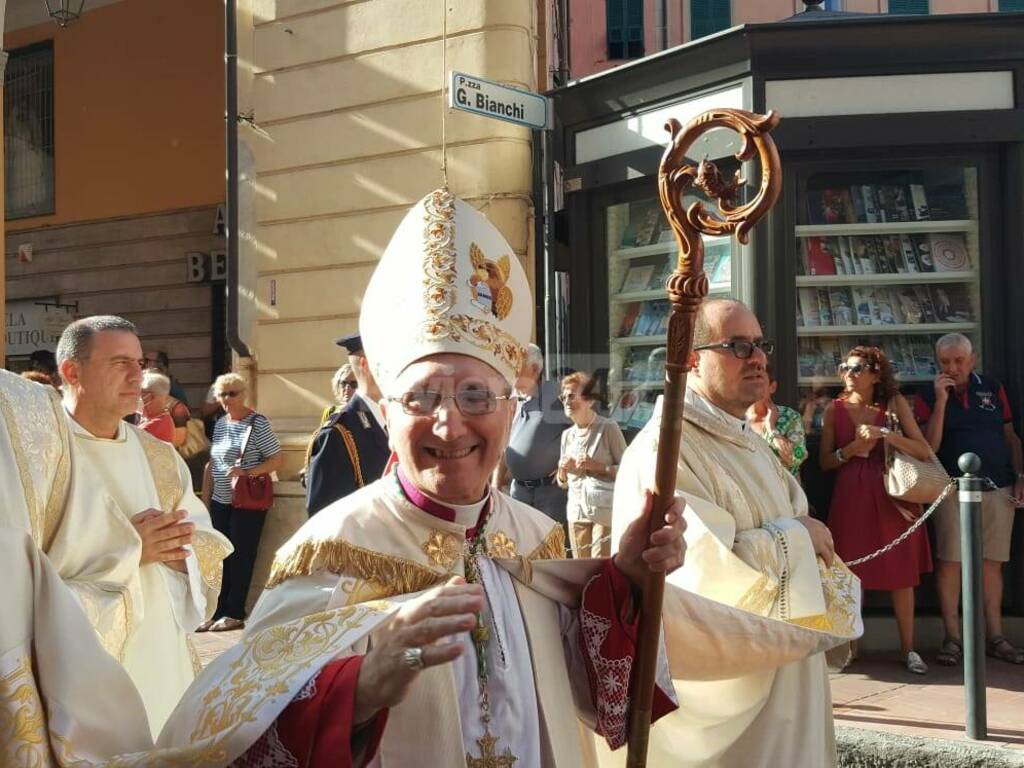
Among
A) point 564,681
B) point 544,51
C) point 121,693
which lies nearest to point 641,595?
point 564,681

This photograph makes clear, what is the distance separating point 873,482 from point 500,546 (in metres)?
5.08

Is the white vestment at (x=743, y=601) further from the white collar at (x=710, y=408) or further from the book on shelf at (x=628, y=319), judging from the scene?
the book on shelf at (x=628, y=319)

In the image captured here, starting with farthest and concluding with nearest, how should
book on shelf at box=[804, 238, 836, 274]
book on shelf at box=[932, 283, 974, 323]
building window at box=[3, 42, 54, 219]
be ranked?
building window at box=[3, 42, 54, 219], book on shelf at box=[804, 238, 836, 274], book on shelf at box=[932, 283, 974, 323]

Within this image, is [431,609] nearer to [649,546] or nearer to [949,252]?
[649,546]

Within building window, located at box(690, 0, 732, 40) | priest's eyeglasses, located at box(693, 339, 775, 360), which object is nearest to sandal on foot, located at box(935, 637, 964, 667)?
priest's eyeglasses, located at box(693, 339, 775, 360)

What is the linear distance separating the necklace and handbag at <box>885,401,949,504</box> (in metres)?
4.91

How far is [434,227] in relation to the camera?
8.18 ft

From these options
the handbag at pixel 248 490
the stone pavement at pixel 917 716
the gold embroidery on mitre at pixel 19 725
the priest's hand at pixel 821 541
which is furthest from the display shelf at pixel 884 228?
the gold embroidery on mitre at pixel 19 725

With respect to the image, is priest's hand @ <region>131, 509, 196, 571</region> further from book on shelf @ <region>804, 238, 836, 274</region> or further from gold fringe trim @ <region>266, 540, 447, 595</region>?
book on shelf @ <region>804, 238, 836, 274</region>

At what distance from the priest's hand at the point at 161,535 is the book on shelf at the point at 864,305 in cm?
521

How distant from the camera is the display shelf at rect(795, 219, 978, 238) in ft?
25.7

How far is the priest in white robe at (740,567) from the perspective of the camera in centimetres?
348

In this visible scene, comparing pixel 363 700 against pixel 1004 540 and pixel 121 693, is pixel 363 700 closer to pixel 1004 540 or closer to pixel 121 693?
pixel 121 693

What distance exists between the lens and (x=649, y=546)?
2518mm
